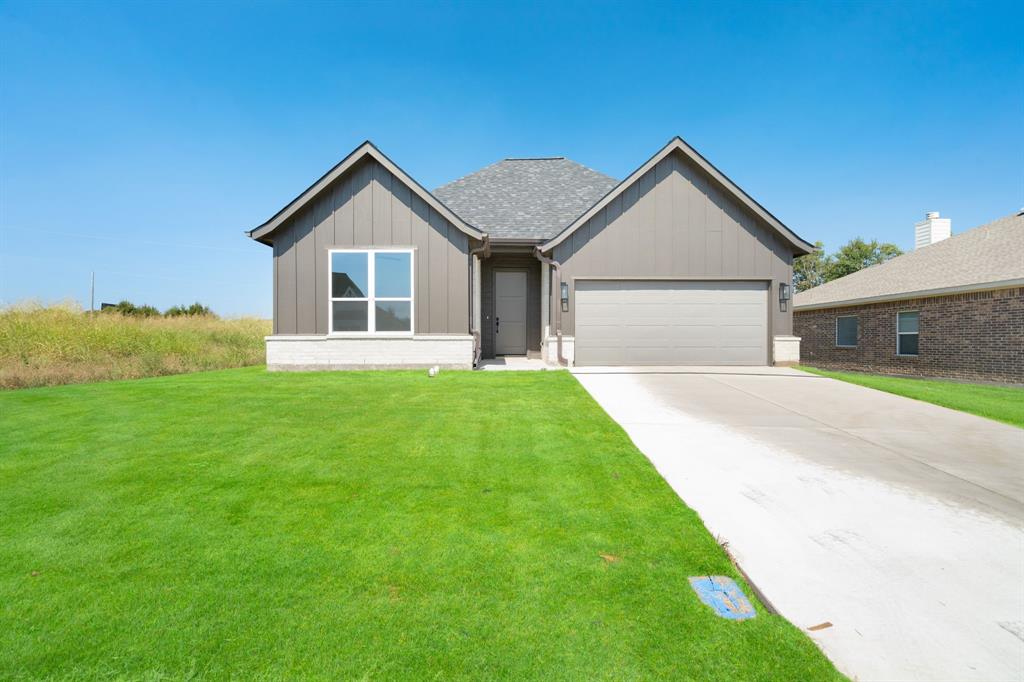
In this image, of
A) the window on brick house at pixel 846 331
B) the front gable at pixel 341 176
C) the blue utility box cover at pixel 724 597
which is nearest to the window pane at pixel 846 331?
the window on brick house at pixel 846 331

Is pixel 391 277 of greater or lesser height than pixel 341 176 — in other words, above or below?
below

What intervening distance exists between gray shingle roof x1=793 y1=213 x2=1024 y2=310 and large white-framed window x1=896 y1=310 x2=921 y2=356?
0.83 metres

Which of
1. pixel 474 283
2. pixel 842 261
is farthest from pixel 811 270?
pixel 474 283

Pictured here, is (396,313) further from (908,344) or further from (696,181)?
(908,344)

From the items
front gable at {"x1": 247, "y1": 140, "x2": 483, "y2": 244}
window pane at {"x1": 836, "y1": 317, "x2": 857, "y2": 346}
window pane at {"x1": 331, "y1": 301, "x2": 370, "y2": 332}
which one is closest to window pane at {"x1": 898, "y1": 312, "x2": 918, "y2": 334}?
window pane at {"x1": 836, "y1": 317, "x2": 857, "y2": 346}

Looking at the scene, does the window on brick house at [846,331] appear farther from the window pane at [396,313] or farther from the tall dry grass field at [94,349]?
the tall dry grass field at [94,349]

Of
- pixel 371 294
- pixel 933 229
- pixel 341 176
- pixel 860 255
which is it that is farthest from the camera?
pixel 860 255

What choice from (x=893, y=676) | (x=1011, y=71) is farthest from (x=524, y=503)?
(x=1011, y=71)

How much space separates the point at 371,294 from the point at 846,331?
63.2 feet

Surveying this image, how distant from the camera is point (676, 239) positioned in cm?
1230

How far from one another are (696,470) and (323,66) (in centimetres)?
1537

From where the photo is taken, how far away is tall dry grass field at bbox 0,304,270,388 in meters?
10.5

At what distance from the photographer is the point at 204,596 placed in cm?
233

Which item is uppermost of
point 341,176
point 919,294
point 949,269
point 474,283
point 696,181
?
point 696,181
